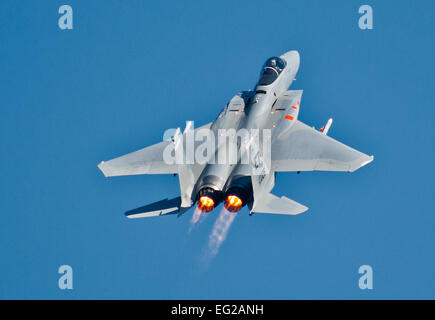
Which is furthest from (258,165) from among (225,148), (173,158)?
(173,158)

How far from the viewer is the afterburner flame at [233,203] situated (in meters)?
25.0

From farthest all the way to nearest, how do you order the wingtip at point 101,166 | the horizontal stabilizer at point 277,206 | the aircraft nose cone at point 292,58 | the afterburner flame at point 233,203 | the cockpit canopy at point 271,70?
the aircraft nose cone at point 292,58 < the cockpit canopy at point 271,70 < the wingtip at point 101,166 < the afterburner flame at point 233,203 < the horizontal stabilizer at point 277,206

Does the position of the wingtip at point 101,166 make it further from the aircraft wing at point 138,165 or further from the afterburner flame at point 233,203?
the afterburner flame at point 233,203

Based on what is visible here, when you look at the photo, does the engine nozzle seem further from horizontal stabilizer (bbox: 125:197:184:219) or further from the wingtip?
the wingtip

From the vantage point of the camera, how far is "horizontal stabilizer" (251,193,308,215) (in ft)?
80.8

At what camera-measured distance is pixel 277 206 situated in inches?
979

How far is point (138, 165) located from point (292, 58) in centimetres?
889

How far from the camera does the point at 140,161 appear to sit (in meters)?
27.4

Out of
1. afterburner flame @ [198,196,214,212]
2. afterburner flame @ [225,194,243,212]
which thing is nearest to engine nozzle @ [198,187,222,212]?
afterburner flame @ [198,196,214,212]

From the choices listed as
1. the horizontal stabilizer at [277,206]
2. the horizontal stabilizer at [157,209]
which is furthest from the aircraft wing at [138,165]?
the horizontal stabilizer at [277,206]

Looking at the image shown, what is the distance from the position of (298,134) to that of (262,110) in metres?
1.59

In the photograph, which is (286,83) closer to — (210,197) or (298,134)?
(298,134)

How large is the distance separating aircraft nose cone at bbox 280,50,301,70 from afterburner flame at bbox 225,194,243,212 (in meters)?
8.83

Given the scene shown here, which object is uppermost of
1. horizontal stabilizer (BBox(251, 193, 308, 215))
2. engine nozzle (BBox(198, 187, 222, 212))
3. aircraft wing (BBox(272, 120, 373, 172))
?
aircraft wing (BBox(272, 120, 373, 172))
